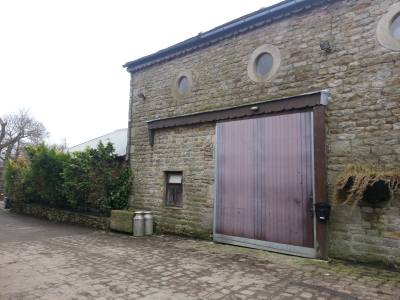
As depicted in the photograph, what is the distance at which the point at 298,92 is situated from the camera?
6.61 meters

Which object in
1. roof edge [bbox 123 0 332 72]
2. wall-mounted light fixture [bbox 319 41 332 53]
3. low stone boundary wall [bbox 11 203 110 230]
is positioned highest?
roof edge [bbox 123 0 332 72]

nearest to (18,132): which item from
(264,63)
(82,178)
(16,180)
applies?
(16,180)

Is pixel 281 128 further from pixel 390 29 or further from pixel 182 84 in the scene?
pixel 182 84

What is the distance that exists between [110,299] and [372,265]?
444 centimetres

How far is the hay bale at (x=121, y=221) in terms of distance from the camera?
8859 millimetres

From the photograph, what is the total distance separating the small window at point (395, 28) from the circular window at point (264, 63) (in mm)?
2221

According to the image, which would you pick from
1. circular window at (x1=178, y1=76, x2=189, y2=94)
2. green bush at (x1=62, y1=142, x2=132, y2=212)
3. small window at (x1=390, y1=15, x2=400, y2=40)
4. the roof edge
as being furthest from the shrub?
small window at (x1=390, y1=15, x2=400, y2=40)

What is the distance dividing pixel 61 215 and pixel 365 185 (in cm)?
1089

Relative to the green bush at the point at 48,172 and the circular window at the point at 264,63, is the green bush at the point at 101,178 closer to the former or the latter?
the green bush at the point at 48,172

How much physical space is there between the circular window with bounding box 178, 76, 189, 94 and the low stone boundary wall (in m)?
4.72

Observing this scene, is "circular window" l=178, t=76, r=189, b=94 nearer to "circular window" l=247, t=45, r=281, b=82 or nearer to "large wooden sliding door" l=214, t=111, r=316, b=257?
"large wooden sliding door" l=214, t=111, r=316, b=257

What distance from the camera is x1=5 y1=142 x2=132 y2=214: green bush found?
33.1ft

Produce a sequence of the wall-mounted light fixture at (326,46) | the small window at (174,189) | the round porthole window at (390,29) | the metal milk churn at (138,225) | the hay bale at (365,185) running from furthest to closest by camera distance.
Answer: the small window at (174,189)
the metal milk churn at (138,225)
the wall-mounted light fixture at (326,46)
the round porthole window at (390,29)
the hay bale at (365,185)

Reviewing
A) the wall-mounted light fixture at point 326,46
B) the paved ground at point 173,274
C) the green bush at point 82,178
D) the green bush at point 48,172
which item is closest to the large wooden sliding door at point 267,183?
the paved ground at point 173,274
